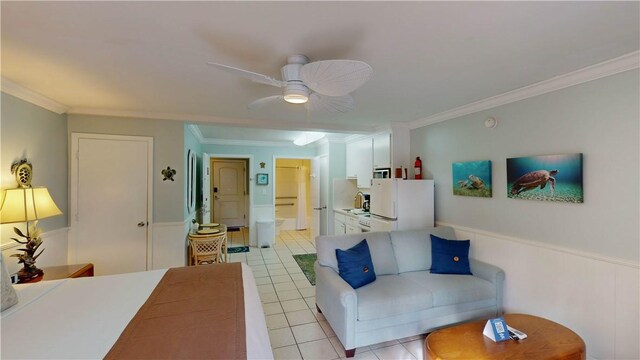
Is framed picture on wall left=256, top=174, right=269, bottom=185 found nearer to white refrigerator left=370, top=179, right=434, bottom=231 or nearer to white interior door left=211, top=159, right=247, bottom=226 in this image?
white interior door left=211, top=159, right=247, bottom=226

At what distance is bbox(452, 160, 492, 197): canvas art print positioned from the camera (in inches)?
117

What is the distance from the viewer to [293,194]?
327 inches

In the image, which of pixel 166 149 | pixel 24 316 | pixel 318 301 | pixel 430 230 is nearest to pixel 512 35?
pixel 430 230

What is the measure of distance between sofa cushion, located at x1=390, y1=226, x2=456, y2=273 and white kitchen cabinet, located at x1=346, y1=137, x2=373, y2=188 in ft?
5.58

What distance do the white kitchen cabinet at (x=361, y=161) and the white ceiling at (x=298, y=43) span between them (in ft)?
6.77

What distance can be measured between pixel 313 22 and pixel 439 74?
49.1 inches

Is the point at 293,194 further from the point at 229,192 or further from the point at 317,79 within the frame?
the point at 317,79

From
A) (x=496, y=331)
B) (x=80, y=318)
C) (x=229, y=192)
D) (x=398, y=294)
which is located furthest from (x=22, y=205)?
(x=229, y=192)

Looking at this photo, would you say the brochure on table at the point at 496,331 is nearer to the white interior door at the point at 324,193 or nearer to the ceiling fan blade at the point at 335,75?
the ceiling fan blade at the point at 335,75

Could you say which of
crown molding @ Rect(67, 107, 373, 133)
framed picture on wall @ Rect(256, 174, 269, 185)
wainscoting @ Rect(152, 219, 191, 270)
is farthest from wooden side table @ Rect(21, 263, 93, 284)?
framed picture on wall @ Rect(256, 174, 269, 185)

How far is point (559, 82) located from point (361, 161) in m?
3.04

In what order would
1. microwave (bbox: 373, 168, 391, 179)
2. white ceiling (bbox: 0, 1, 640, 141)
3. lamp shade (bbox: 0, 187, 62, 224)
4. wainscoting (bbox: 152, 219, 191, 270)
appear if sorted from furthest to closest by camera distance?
microwave (bbox: 373, 168, 391, 179) < wainscoting (bbox: 152, 219, 191, 270) < lamp shade (bbox: 0, 187, 62, 224) < white ceiling (bbox: 0, 1, 640, 141)

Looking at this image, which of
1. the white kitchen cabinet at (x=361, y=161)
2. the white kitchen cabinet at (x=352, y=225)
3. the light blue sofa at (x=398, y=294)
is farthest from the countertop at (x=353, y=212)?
the light blue sofa at (x=398, y=294)

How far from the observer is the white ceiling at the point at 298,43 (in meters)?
1.36
